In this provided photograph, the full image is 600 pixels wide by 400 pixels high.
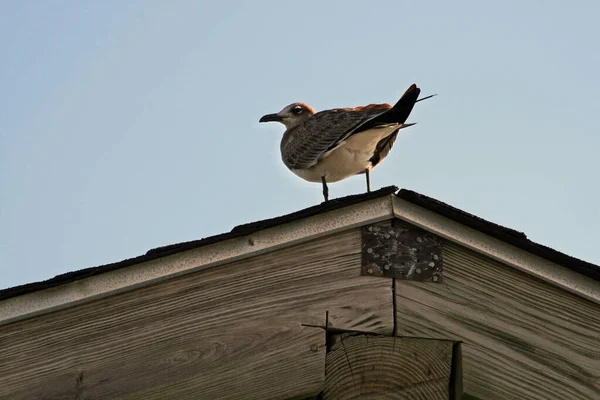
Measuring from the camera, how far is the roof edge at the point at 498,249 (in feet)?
12.1

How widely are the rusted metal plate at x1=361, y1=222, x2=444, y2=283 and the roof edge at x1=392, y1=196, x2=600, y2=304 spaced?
0.17ft

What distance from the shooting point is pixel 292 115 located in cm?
980

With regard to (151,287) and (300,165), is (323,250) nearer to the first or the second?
(151,287)

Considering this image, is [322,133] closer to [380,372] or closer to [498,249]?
[498,249]

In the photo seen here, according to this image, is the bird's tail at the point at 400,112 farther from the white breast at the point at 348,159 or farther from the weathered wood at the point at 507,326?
the weathered wood at the point at 507,326

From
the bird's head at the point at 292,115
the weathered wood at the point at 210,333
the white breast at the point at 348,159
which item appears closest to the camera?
the weathered wood at the point at 210,333

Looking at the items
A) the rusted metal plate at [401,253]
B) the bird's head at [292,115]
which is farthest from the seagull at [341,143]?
the rusted metal plate at [401,253]

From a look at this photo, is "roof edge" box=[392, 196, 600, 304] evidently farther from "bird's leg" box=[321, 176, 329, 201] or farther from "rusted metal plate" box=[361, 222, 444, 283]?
"bird's leg" box=[321, 176, 329, 201]

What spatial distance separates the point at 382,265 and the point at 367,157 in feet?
13.9

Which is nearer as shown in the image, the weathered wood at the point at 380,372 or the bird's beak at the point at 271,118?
the weathered wood at the point at 380,372

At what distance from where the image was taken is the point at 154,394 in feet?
11.6

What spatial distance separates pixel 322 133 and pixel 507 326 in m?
4.49

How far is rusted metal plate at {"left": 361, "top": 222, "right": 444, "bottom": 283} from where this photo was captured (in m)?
3.71

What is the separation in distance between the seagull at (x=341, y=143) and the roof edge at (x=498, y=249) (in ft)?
10.4
